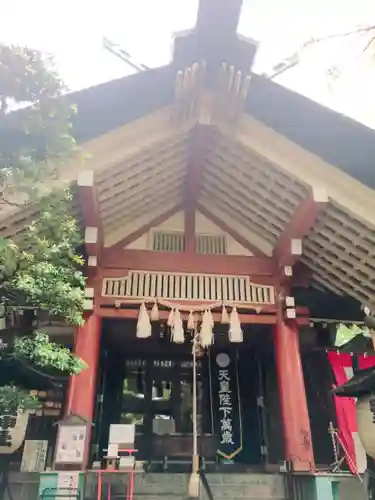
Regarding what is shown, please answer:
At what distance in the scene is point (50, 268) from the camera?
4.65 metres

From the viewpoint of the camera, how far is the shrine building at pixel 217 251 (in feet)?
20.3

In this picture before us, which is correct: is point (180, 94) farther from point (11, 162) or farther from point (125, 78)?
point (11, 162)

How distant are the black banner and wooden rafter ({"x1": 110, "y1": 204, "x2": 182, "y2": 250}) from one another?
3.06 meters

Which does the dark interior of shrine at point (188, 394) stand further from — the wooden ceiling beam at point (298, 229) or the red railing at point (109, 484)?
the red railing at point (109, 484)

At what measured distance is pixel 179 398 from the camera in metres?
9.19

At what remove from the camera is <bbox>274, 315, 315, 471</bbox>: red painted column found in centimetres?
645

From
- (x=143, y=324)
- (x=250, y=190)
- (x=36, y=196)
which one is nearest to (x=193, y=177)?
(x=250, y=190)

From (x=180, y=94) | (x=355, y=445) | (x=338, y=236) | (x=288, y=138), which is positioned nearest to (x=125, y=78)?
(x=180, y=94)

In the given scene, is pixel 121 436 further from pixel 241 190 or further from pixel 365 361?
pixel 365 361

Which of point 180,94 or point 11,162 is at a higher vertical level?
point 180,94

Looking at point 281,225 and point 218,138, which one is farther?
point 281,225

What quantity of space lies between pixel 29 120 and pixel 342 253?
5104mm

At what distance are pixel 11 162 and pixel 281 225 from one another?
4.52 metres

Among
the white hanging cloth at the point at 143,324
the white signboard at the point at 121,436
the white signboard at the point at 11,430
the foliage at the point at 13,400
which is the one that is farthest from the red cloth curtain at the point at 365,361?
the foliage at the point at 13,400
